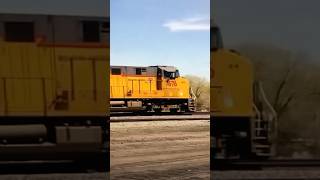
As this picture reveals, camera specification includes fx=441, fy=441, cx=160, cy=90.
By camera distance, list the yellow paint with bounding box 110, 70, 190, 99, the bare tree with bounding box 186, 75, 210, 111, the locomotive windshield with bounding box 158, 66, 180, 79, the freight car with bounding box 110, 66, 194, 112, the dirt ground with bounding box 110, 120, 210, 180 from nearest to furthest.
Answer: the dirt ground with bounding box 110, 120, 210, 180 → the freight car with bounding box 110, 66, 194, 112 → the yellow paint with bounding box 110, 70, 190, 99 → the locomotive windshield with bounding box 158, 66, 180, 79 → the bare tree with bounding box 186, 75, 210, 111

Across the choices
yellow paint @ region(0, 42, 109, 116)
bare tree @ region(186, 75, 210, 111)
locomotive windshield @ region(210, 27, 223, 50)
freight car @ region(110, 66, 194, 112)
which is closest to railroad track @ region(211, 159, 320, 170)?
locomotive windshield @ region(210, 27, 223, 50)

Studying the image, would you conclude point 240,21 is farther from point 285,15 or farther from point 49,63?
point 49,63

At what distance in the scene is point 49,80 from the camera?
6066mm

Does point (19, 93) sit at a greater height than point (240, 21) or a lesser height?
lesser

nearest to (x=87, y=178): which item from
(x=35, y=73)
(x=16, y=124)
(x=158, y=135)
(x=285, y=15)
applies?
(x=16, y=124)

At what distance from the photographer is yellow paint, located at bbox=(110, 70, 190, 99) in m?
23.3

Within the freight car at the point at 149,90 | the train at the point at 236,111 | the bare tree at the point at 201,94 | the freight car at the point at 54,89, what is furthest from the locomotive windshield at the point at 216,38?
the bare tree at the point at 201,94

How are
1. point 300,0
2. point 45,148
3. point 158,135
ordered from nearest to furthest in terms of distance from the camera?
point 300,0 < point 45,148 < point 158,135

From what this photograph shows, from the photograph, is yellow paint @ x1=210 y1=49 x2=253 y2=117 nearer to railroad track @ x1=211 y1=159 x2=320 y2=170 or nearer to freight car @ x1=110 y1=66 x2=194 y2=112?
railroad track @ x1=211 y1=159 x2=320 y2=170

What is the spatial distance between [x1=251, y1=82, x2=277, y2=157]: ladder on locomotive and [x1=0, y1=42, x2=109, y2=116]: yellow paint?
2097 millimetres

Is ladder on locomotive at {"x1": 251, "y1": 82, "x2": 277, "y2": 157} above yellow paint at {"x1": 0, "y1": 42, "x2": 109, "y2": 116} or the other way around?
the other way around

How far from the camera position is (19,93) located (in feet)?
20.0

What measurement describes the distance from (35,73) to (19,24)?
0.70 meters

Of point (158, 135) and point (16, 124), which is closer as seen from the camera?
point (16, 124)
